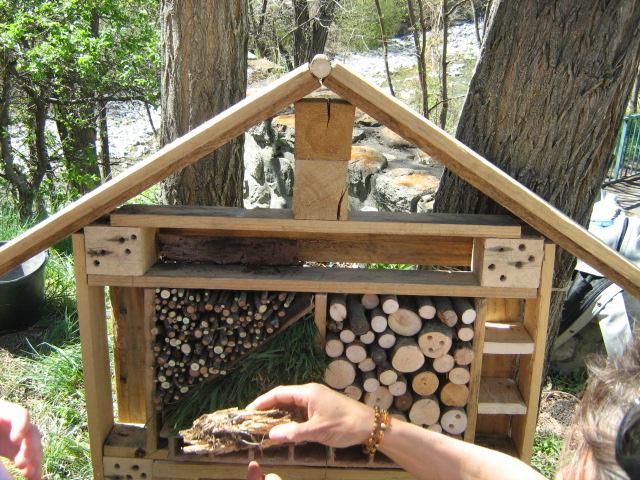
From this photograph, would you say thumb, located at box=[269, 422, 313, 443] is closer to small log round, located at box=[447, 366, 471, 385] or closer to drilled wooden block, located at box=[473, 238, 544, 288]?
small log round, located at box=[447, 366, 471, 385]

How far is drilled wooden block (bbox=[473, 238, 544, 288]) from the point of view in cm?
243

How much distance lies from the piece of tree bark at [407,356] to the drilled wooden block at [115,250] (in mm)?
1043

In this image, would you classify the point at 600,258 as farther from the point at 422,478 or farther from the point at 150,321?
the point at 150,321

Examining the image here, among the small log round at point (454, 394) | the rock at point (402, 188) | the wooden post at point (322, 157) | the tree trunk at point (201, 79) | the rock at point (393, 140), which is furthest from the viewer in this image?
the rock at point (393, 140)

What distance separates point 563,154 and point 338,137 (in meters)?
1.16

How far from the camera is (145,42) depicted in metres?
8.60

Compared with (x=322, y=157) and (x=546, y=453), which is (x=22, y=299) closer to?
(x=322, y=157)

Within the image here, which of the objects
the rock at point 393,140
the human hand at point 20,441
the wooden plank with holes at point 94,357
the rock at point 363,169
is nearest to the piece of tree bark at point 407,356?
the wooden plank with holes at point 94,357

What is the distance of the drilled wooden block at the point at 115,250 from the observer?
243 cm

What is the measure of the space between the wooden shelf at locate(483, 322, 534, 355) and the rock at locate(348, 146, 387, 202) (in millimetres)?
3276

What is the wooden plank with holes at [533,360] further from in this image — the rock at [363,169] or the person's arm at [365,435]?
the rock at [363,169]

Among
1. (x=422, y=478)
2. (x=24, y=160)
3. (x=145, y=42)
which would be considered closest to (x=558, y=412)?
(x=422, y=478)

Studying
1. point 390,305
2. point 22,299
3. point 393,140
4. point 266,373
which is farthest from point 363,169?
point 266,373

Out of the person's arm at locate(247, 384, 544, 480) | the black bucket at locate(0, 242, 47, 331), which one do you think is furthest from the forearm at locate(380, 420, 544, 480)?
the black bucket at locate(0, 242, 47, 331)
